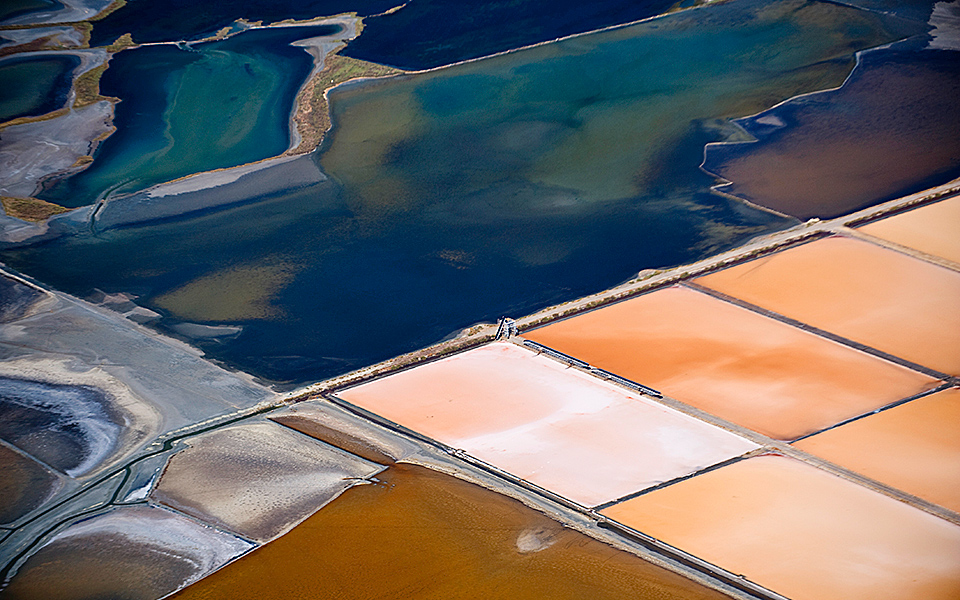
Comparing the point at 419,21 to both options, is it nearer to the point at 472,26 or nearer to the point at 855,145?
the point at 472,26

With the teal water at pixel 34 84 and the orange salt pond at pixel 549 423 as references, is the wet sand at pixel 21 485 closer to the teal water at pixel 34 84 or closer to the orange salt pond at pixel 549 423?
the orange salt pond at pixel 549 423

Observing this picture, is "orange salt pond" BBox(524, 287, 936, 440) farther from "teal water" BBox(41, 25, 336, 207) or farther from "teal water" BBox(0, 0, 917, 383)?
"teal water" BBox(41, 25, 336, 207)

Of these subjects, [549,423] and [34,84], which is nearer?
[549,423]

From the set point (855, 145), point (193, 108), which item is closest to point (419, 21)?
point (193, 108)

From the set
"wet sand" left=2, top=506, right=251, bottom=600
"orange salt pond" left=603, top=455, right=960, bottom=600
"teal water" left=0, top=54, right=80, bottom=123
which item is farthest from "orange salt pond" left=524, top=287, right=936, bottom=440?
"teal water" left=0, top=54, right=80, bottom=123

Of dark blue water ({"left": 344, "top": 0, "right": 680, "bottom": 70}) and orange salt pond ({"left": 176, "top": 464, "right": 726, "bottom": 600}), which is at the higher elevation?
dark blue water ({"left": 344, "top": 0, "right": 680, "bottom": 70})


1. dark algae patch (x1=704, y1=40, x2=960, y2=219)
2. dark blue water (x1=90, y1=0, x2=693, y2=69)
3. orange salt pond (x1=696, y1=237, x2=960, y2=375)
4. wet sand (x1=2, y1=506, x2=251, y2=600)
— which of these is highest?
dark blue water (x1=90, y1=0, x2=693, y2=69)

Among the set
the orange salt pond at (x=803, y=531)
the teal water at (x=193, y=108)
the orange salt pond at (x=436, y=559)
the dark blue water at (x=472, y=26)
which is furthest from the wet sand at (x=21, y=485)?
the dark blue water at (x=472, y=26)
